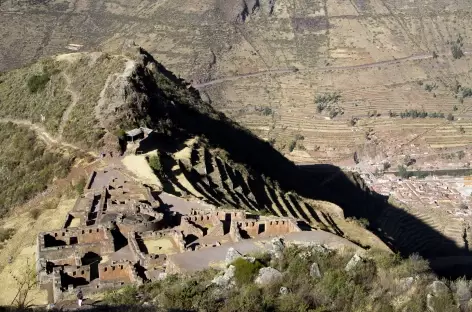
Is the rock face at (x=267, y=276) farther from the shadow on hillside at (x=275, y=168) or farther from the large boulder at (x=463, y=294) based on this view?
the shadow on hillside at (x=275, y=168)

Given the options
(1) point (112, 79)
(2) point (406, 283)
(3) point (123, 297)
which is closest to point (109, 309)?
(3) point (123, 297)

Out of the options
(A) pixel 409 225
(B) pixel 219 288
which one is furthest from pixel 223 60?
(B) pixel 219 288

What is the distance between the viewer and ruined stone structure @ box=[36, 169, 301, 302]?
22.2 metres

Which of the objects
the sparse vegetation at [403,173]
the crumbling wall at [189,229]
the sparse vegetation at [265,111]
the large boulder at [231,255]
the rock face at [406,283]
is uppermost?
the large boulder at [231,255]

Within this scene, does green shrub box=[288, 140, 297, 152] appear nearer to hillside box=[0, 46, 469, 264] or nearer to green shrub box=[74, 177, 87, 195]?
hillside box=[0, 46, 469, 264]

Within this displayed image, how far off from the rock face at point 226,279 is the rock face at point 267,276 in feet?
2.42

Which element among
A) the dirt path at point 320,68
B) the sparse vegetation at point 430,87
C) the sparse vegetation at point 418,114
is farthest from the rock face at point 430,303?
the sparse vegetation at point 430,87

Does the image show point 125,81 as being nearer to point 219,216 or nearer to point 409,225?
point 219,216

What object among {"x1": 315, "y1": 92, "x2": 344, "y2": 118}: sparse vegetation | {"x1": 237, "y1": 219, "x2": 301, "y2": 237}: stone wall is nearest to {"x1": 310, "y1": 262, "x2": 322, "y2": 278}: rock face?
{"x1": 237, "y1": 219, "x2": 301, "y2": 237}: stone wall

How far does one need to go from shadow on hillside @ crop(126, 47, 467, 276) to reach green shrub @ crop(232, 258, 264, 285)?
18281 millimetres

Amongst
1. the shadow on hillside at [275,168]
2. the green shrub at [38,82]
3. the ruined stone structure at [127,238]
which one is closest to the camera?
the ruined stone structure at [127,238]

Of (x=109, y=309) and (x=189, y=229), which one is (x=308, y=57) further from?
(x=109, y=309)

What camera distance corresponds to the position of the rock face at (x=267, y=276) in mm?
17688

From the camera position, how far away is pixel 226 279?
17.8m
